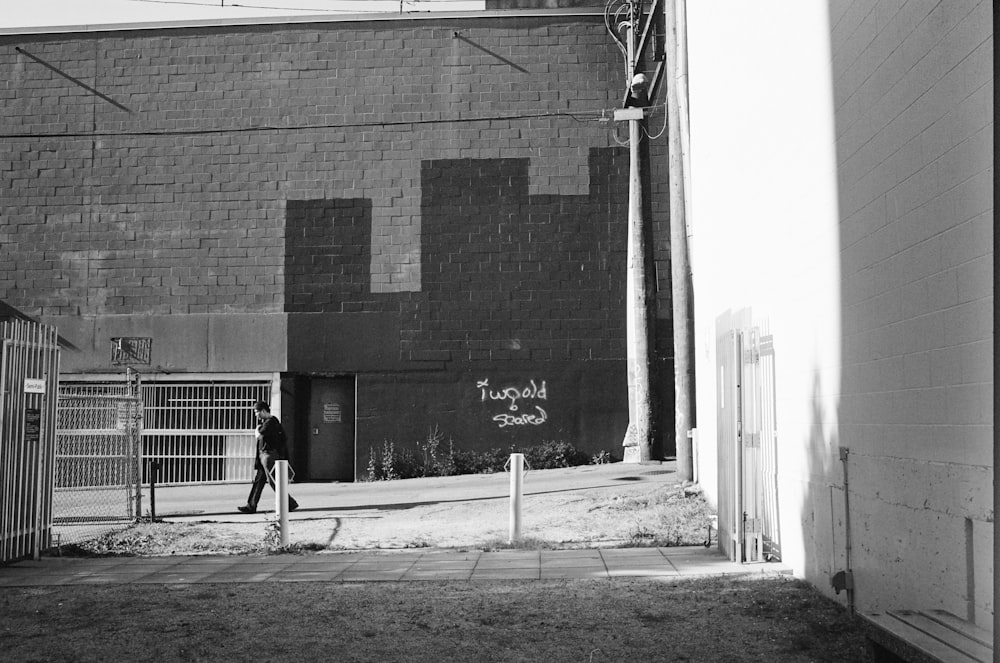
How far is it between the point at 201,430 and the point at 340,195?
555cm

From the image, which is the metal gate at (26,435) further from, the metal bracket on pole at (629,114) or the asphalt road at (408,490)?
the metal bracket on pole at (629,114)

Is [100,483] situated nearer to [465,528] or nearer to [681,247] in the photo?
[465,528]

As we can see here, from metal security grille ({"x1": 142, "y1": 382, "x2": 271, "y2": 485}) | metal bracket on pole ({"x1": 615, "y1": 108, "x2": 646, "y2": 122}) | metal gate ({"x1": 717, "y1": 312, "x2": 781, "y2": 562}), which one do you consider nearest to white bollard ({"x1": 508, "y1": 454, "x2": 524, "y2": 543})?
metal gate ({"x1": 717, "y1": 312, "x2": 781, "y2": 562})

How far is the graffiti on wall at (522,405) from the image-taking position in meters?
22.1

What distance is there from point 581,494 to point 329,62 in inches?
467

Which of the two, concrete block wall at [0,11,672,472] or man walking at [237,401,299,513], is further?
concrete block wall at [0,11,672,472]

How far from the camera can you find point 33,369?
1090 cm

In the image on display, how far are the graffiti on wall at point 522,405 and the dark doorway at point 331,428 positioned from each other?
309cm

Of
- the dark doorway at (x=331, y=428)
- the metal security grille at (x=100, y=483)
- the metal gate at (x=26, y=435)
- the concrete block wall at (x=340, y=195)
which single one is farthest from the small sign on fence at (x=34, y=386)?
the dark doorway at (x=331, y=428)

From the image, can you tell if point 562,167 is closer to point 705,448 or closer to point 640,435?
point 640,435

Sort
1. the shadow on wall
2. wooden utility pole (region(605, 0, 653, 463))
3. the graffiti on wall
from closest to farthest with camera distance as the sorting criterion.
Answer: the shadow on wall < wooden utility pole (region(605, 0, 653, 463)) < the graffiti on wall

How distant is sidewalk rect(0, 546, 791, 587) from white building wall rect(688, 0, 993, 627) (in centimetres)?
124

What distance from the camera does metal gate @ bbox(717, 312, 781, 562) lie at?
9.32 meters

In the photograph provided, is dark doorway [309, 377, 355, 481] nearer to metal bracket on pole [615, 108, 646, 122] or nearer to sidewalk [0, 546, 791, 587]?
metal bracket on pole [615, 108, 646, 122]
